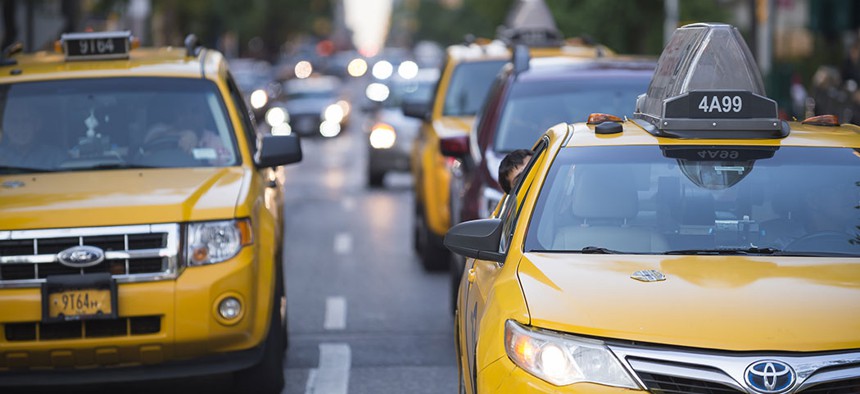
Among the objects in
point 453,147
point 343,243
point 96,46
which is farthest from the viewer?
point 343,243

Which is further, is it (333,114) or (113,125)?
(333,114)

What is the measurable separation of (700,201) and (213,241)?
2615 mm

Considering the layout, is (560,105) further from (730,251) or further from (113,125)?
(730,251)

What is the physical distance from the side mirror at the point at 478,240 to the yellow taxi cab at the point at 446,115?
6.20m

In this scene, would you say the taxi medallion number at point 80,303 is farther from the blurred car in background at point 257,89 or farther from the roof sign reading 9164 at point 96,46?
the blurred car in background at point 257,89

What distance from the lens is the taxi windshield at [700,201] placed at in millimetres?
5840

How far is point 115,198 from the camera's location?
752 cm

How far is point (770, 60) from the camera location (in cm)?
3844

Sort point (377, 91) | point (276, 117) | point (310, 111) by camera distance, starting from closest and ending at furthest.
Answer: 1. point (377, 91)
2. point (276, 117)
3. point (310, 111)

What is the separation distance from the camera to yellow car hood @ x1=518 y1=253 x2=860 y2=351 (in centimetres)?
486

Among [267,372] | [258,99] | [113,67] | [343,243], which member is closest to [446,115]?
[343,243]

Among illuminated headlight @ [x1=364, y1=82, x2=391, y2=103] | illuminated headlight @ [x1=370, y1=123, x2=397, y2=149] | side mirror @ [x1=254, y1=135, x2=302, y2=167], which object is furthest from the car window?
illuminated headlight @ [x1=364, y1=82, x2=391, y2=103]

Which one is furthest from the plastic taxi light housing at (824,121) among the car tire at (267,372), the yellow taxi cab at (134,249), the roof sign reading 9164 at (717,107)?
the car tire at (267,372)

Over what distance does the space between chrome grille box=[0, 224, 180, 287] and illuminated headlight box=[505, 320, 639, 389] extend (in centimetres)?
271
